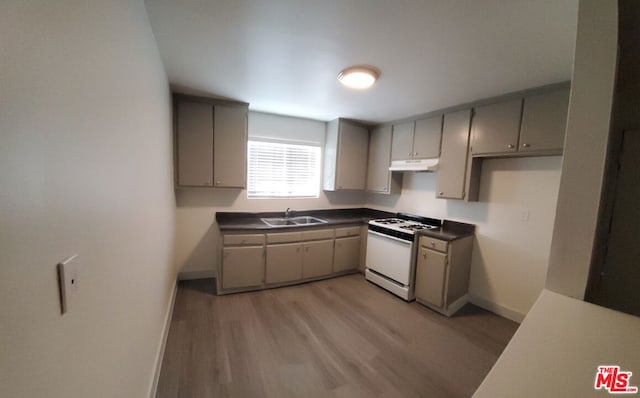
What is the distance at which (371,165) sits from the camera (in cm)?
399

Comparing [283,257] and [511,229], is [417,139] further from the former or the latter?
[283,257]

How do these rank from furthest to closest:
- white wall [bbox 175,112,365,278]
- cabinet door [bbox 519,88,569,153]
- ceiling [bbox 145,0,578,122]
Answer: white wall [bbox 175,112,365,278] → cabinet door [bbox 519,88,569,153] → ceiling [bbox 145,0,578,122]

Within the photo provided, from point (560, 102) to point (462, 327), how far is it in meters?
2.37

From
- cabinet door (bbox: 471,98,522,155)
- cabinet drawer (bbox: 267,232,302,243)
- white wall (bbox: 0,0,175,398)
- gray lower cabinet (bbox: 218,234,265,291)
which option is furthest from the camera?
cabinet drawer (bbox: 267,232,302,243)

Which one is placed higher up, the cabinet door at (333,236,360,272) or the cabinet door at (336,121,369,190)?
the cabinet door at (336,121,369,190)

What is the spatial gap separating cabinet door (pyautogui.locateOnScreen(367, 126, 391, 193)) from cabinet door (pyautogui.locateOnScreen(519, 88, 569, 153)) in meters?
1.67

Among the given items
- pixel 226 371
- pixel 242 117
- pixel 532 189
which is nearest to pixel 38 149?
pixel 226 371

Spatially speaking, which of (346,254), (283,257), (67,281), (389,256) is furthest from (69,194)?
(346,254)

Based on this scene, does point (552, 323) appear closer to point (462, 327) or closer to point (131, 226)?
point (131, 226)

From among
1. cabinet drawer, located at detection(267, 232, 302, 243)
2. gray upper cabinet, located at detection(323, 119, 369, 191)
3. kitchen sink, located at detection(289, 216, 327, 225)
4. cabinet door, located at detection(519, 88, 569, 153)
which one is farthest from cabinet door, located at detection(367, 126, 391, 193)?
cabinet door, located at detection(519, 88, 569, 153)

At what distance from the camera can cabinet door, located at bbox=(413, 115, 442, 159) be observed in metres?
3.03

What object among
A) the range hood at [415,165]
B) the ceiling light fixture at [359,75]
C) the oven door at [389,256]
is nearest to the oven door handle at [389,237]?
the oven door at [389,256]

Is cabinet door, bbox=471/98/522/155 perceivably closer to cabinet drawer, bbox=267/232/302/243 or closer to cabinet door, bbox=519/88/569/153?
cabinet door, bbox=519/88/569/153

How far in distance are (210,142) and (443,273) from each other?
3245mm
